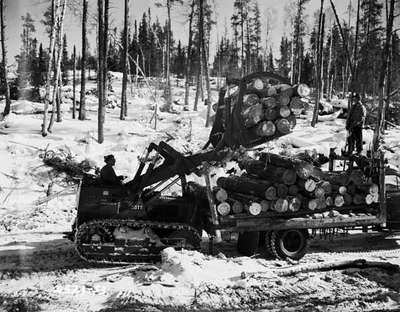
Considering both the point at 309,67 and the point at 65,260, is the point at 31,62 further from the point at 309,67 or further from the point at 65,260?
the point at 65,260

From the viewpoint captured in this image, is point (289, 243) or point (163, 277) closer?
point (163, 277)

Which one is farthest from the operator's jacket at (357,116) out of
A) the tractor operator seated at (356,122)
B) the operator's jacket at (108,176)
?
the operator's jacket at (108,176)

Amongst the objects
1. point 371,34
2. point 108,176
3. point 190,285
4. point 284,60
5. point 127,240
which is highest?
point 284,60

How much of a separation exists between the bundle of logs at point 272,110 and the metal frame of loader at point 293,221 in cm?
143

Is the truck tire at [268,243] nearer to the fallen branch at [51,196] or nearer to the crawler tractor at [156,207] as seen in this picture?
the crawler tractor at [156,207]

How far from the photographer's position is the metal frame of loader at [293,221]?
8.15m

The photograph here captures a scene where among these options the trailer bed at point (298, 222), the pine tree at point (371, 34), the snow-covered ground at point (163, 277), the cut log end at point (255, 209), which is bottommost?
the snow-covered ground at point (163, 277)

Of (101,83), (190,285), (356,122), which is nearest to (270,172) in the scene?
(190,285)

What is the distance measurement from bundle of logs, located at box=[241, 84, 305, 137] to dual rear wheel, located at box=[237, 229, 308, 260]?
216 centimetres

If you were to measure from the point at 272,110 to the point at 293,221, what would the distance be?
7.36 feet

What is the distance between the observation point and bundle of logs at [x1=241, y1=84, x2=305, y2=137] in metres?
7.57

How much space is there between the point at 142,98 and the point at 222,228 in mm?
35278

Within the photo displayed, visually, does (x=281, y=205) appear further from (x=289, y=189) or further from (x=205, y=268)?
(x=205, y=268)

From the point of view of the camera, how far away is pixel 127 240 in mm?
8039
